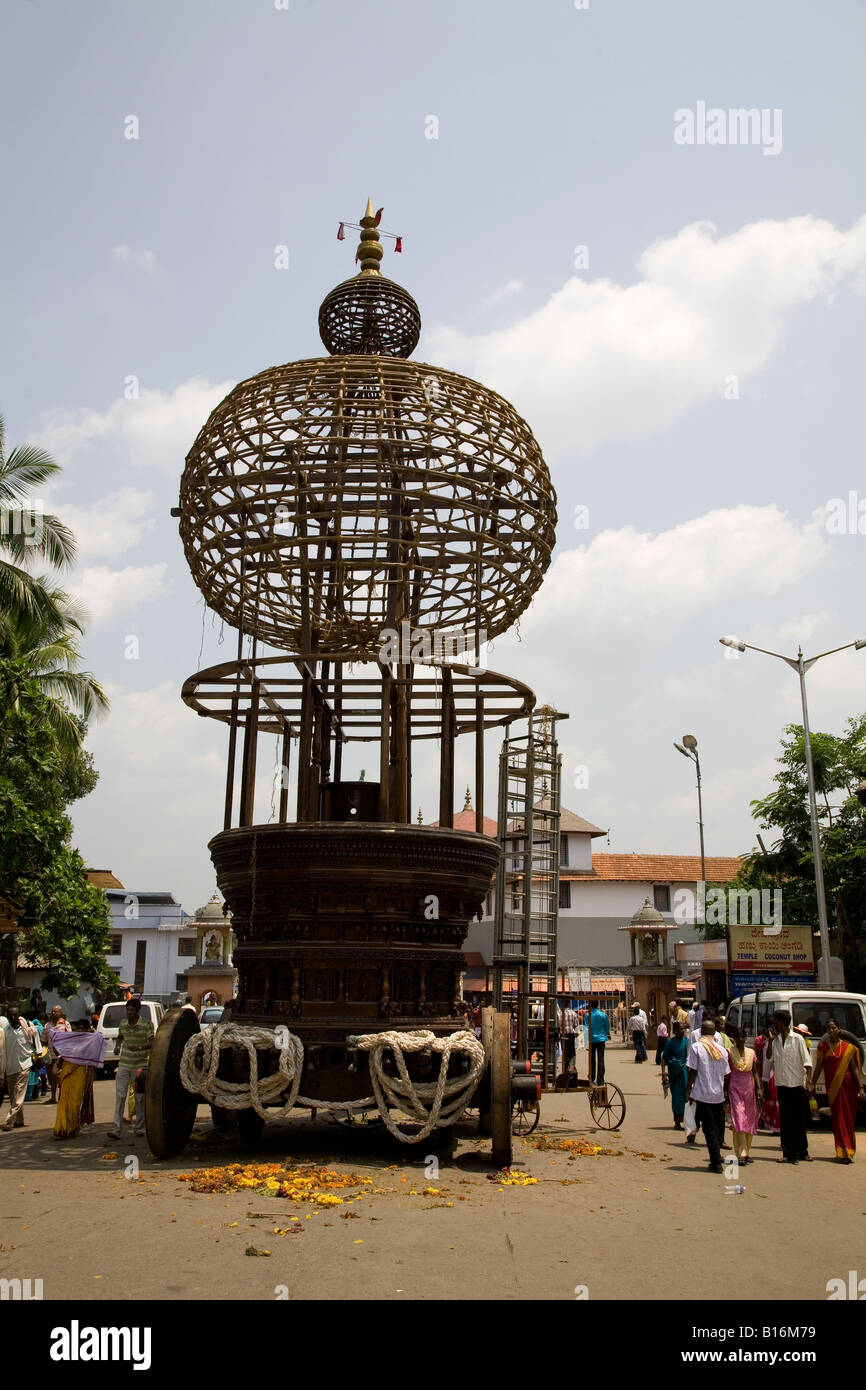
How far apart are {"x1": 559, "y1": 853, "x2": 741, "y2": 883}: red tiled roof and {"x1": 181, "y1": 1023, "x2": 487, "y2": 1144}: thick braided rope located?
123 ft

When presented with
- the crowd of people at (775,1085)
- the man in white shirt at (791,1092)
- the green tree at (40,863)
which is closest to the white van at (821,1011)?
the crowd of people at (775,1085)

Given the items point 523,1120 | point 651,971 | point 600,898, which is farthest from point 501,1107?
point 600,898

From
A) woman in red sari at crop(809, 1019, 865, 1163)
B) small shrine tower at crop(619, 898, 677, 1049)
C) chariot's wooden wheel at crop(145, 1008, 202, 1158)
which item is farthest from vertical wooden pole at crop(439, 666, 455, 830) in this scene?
small shrine tower at crop(619, 898, 677, 1049)

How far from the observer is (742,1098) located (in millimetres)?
11172

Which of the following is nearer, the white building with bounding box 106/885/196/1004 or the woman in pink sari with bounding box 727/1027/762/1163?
the woman in pink sari with bounding box 727/1027/762/1163

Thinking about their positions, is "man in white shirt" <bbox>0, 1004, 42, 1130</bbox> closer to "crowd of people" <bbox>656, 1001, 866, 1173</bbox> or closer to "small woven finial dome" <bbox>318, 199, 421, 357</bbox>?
"crowd of people" <bbox>656, 1001, 866, 1173</bbox>

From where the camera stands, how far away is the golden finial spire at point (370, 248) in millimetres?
13414

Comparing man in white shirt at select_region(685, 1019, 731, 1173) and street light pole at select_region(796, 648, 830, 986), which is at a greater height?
street light pole at select_region(796, 648, 830, 986)

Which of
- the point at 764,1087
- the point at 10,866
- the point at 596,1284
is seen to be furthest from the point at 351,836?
the point at 10,866

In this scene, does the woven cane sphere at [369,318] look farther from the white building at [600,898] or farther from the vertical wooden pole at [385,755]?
the white building at [600,898]

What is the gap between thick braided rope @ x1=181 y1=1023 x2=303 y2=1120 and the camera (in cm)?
984

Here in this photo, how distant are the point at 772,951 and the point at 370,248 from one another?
618 inches

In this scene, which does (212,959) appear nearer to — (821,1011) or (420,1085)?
(821,1011)
